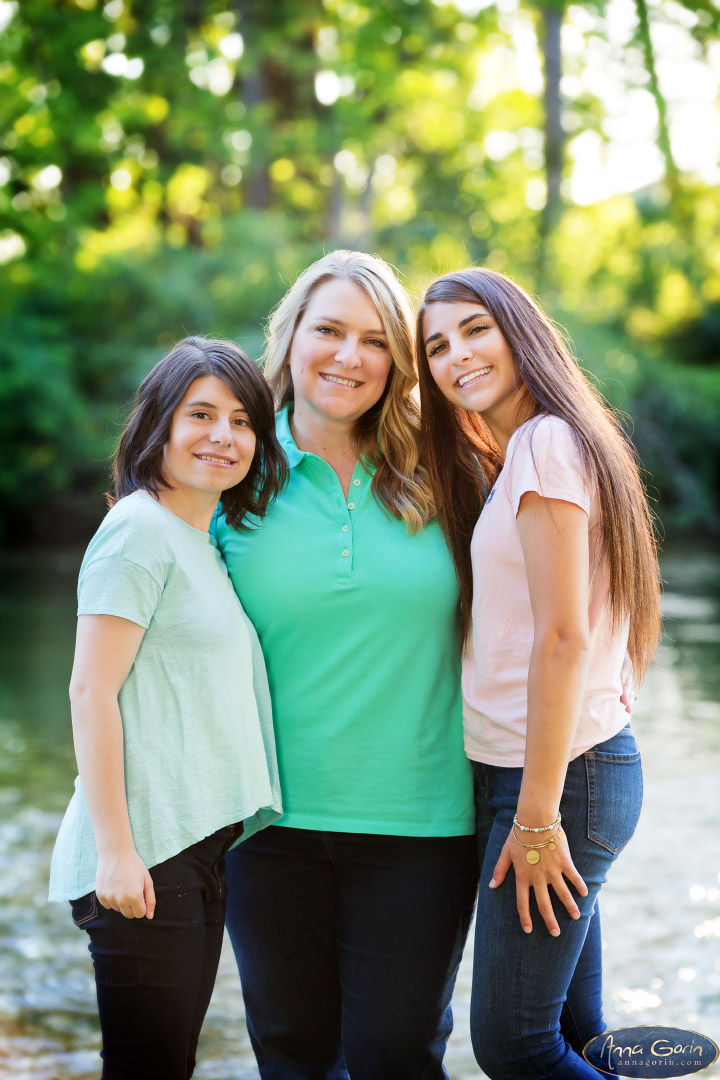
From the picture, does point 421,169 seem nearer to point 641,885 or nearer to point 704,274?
point 704,274

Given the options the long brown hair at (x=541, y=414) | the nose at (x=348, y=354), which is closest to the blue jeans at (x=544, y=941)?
the long brown hair at (x=541, y=414)

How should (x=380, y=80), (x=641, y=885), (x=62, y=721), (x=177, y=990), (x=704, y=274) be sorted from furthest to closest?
(x=704, y=274) → (x=380, y=80) → (x=62, y=721) → (x=641, y=885) → (x=177, y=990)

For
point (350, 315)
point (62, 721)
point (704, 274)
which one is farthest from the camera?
point (704, 274)

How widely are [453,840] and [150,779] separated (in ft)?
2.24

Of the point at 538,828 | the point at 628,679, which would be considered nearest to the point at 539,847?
the point at 538,828

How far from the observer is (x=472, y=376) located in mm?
2246

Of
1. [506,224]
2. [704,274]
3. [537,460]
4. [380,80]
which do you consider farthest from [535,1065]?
[704,274]

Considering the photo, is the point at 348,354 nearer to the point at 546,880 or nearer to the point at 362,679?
the point at 362,679

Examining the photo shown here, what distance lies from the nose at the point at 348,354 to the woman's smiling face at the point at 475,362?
0.20m

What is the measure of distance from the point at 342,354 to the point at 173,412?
43 centimetres

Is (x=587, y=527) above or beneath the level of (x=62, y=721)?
above

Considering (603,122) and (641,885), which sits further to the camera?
(603,122)

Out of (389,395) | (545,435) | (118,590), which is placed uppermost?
(389,395)

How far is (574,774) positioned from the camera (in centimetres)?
208
